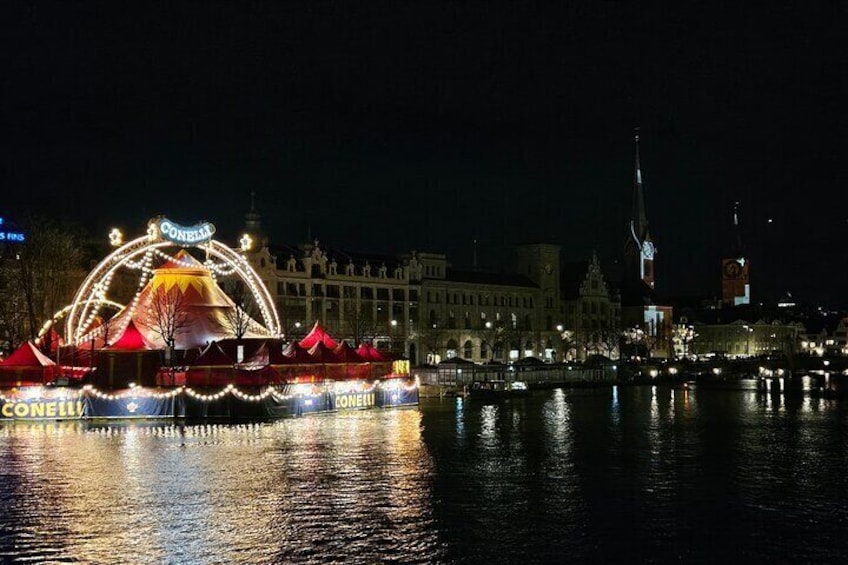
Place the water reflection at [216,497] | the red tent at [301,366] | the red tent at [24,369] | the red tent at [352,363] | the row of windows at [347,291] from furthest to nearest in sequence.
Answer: the row of windows at [347,291]
the red tent at [352,363]
the red tent at [301,366]
the red tent at [24,369]
the water reflection at [216,497]

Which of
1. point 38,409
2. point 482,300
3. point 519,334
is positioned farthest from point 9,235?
point 519,334

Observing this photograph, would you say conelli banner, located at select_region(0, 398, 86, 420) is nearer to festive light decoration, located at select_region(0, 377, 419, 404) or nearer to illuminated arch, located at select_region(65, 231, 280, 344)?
festive light decoration, located at select_region(0, 377, 419, 404)

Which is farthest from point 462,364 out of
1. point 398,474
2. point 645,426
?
point 398,474

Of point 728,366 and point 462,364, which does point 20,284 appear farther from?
point 728,366

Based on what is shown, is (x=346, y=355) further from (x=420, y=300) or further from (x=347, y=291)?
(x=420, y=300)

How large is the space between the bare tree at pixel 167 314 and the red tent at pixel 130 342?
1345 millimetres

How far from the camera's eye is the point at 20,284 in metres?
82.4

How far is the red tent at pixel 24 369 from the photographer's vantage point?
58.2 m

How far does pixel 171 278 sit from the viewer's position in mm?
70938

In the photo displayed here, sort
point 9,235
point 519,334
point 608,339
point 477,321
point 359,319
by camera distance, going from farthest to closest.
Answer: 1. point 608,339
2. point 519,334
3. point 477,321
4. point 359,319
5. point 9,235

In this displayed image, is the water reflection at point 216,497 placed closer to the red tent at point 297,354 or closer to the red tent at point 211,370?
the red tent at point 211,370

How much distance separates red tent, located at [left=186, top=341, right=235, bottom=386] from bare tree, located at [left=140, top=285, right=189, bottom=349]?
21.1ft

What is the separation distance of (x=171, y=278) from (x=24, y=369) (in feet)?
46.2

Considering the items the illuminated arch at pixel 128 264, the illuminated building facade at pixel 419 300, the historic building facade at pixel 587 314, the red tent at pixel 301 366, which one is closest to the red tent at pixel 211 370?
the red tent at pixel 301 366
